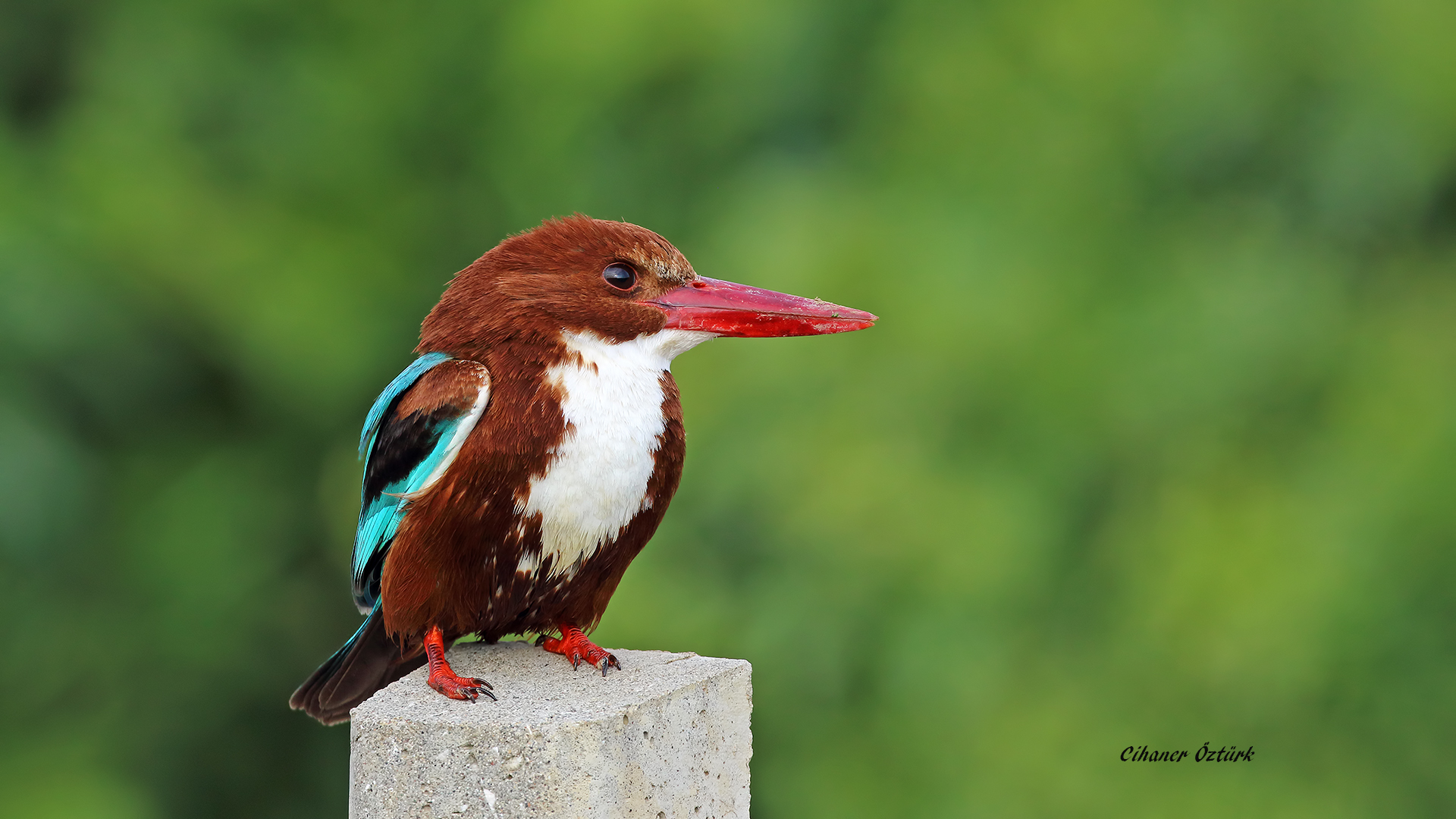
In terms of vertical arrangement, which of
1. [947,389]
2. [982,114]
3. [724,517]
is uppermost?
[982,114]

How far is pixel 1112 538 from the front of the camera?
5.33 m

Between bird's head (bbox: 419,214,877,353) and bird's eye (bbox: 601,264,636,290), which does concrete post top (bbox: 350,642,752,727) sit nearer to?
bird's head (bbox: 419,214,877,353)

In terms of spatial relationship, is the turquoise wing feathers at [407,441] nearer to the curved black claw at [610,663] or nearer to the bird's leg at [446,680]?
the bird's leg at [446,680]

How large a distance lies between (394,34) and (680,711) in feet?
16.1

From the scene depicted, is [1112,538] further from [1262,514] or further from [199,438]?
[199,438]

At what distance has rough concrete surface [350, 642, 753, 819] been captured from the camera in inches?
91.7

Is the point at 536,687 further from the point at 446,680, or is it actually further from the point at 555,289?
the point at 555,289

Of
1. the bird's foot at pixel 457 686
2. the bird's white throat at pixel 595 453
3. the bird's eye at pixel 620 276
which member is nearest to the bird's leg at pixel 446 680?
the bird's foot at pixel 457 686

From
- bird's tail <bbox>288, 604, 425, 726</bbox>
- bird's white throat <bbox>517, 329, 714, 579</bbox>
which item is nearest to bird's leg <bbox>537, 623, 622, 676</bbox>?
bird's white throat <bbox>517, 329, 714, 579</bbox>

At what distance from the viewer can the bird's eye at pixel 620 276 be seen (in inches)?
108

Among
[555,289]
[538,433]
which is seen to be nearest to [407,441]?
[538,433]

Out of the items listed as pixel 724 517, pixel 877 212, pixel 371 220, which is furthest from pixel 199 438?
pixel 877 212

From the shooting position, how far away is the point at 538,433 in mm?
2592

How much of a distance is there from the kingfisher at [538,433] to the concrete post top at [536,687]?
47mm
